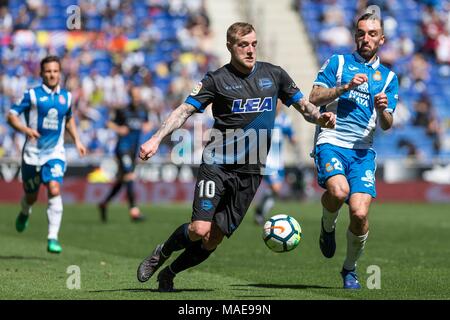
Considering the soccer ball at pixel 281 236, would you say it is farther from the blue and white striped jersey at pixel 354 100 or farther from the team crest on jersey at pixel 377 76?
the team crest on jersey at pixel 377 76

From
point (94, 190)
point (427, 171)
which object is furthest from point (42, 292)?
point (427, 171)

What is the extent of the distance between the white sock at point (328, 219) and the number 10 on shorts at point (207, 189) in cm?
155

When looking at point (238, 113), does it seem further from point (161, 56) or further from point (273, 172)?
point (161, 56)

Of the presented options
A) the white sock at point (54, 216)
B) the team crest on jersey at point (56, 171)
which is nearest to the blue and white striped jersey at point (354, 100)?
the team crest on jersey at point (56, 171)

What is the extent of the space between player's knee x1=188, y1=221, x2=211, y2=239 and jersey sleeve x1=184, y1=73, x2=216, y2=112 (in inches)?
42.0

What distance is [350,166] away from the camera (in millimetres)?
10094

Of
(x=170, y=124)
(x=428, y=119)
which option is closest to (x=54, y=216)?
(x=170, y=124)

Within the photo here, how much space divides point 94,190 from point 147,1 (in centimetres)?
823

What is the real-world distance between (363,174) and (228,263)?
343 centimetres

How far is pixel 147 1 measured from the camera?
32.2 meters

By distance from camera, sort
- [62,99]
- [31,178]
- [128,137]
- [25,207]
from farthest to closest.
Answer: [128,137] → [25,207] → [62,99] → [31,178]

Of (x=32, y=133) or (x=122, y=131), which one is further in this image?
(x=122, y=131)

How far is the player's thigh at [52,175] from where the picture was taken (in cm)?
1373

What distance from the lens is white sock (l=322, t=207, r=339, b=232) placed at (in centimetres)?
1045
